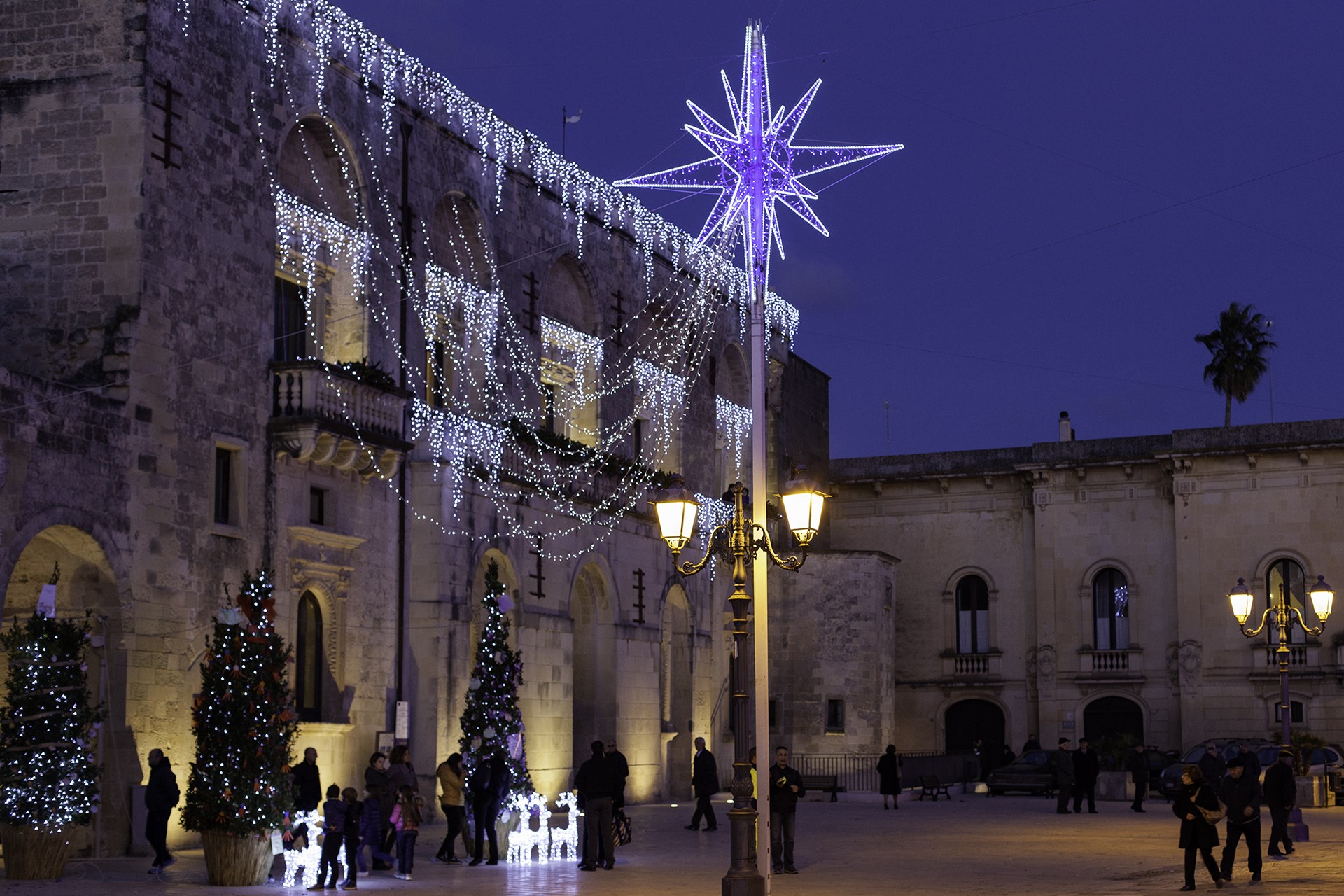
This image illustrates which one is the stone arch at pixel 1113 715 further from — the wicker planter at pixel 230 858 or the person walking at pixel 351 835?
the wicker planter at pixel 230 858

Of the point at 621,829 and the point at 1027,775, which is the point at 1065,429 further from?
the point at 621,829

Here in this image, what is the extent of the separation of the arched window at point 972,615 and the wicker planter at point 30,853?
109 ft

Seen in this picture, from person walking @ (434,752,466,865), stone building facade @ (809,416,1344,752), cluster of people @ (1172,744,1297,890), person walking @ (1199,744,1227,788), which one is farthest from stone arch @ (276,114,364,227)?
stone building facade @ (809,416,1344,752)

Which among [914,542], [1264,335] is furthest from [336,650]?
[1264,335]

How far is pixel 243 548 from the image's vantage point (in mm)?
24391

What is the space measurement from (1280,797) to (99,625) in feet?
49.7

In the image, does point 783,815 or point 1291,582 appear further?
point 1291,582

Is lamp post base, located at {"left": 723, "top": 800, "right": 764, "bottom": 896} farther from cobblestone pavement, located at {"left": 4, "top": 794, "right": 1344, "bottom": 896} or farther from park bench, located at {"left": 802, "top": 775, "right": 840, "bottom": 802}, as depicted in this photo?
park bench, located at {"left": 802, "top": 775, "right": 840, "bottom": 802}

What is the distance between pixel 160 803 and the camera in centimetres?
1992

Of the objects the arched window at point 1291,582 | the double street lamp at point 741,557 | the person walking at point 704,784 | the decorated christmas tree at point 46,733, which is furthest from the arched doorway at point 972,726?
the decorated christmas tree at point 46,733

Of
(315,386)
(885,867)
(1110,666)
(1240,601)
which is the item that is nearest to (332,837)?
(885,867)

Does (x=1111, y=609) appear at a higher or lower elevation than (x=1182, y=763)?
higher

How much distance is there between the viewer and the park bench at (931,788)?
38.3 m

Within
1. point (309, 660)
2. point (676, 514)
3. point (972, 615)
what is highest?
point (676, 514)
